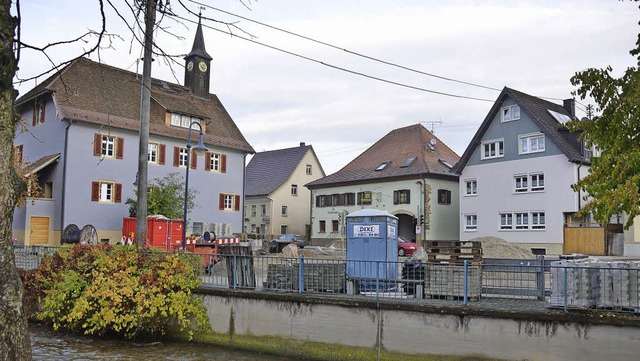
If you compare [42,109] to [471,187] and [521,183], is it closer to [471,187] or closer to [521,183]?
[471,187]

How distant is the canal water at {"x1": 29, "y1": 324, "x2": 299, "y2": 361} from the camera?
40.0 ft

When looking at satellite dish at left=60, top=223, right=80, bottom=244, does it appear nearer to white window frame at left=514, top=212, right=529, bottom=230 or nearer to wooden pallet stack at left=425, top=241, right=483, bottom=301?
wooden pallet stack at left=425, top=241, right=483, bottom=301

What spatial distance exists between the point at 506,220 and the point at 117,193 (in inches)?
1025

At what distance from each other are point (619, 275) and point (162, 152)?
3473 cm

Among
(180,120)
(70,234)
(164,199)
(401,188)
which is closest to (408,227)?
(401,188)

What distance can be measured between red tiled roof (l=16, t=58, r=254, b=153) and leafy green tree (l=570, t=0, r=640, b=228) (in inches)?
1035

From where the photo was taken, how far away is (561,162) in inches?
1528

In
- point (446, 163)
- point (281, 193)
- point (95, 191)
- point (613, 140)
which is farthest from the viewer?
point (281, 193)

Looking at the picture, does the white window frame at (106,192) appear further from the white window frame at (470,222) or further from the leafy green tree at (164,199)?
the white window frame at (470,222)

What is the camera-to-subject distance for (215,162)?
44312 millimetres

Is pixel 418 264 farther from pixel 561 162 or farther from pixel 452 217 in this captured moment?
pixel 452 217

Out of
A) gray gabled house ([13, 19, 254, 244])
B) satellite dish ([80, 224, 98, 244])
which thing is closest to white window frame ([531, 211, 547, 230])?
gray gabled house ([13, 19, 254, 244])

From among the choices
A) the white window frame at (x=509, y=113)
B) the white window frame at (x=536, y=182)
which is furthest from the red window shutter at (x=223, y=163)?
the white window frame at (x=536, y=182)

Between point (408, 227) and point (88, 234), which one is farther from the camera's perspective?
point (408, 227)
